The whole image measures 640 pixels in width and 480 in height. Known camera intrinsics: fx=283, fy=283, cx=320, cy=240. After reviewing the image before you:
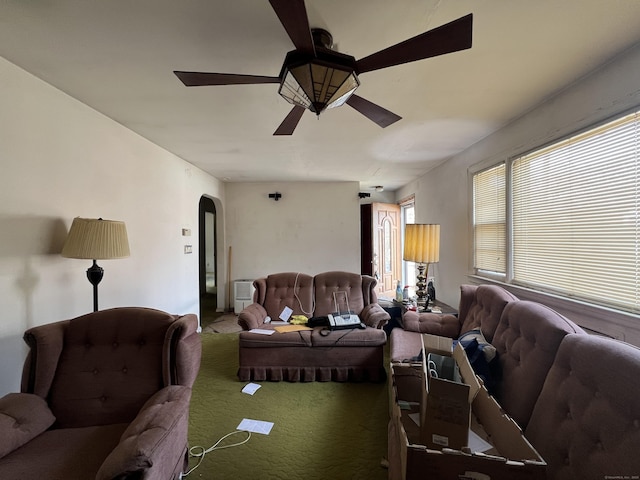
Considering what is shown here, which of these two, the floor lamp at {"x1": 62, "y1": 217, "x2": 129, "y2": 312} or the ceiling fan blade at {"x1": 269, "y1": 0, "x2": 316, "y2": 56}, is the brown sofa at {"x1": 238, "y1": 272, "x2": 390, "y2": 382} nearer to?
the floor lamp at {"x1": 62, "y1": 217, "x2": 129, "y2": 312}

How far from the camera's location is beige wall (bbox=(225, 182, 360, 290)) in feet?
18.6

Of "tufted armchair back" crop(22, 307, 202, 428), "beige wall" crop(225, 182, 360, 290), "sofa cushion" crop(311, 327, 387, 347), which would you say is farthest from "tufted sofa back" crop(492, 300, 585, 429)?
"beige wall" crop(225, 182, 360, 290)

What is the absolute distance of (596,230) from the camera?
1902mm

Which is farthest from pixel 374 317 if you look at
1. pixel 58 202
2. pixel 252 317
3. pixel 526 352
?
pixel 58 202

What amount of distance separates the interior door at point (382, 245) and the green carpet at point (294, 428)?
370cm

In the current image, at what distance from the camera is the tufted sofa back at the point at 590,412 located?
36.7 inches

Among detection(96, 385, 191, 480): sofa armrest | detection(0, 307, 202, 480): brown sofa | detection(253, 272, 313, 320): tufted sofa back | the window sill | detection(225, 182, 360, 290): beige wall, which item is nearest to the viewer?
detection(96, 385, 191, 480): sofa armrest

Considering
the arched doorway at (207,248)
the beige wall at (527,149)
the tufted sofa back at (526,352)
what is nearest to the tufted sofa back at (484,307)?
the tufted sofa back at (526,352)

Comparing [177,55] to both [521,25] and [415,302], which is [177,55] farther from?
[415,302]

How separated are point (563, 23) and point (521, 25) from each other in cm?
A: 21

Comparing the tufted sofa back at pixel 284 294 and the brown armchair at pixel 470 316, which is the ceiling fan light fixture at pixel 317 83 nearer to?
the brown armchair at pixel 470 316

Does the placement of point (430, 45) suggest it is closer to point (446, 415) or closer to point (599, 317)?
point (446, 415)

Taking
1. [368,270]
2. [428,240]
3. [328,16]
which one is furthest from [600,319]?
[368,270]

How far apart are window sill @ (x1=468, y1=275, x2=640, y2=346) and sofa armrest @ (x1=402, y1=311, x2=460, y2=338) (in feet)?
2.30
